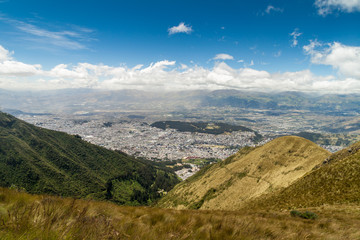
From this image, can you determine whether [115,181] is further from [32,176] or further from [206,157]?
[206,157]

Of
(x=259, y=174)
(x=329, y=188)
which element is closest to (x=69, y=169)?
(x=259, y=174)

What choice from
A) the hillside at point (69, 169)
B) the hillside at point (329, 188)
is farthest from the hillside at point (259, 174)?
the hillside at point (69, 169)

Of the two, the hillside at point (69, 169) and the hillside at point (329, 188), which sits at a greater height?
the hillside at point (329, 188)

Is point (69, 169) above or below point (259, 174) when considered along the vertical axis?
below

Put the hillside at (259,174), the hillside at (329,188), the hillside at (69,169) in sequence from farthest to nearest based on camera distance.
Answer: the hillside at (69,169) < the hillside at (259,174) < the hillside at (329,188)

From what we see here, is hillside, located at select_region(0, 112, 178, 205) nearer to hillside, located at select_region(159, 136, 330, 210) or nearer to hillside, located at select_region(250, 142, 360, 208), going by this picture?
hillside, located at select_region(159, 136, 330, 210)

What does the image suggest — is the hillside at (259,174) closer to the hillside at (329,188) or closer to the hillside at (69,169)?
the hillside at (329,188)

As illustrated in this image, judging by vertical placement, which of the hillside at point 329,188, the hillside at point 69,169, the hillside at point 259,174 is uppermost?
the hillside at point 329,188

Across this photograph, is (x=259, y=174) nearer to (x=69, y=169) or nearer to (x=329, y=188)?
(x=329, y=188)
